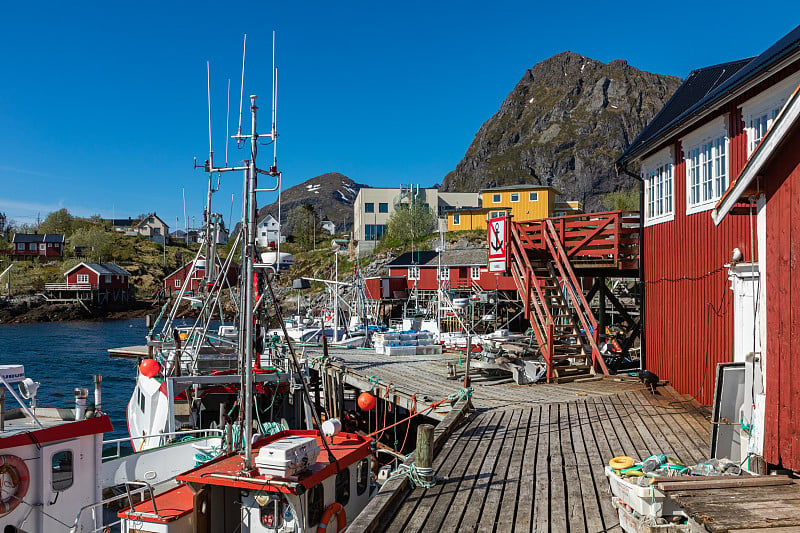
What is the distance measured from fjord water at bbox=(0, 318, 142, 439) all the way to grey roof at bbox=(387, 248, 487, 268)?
2723 centimetres

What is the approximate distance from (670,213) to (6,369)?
14.9 m

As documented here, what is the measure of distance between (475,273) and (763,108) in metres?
47.3

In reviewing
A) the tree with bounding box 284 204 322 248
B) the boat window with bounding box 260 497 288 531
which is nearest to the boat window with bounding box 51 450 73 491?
the boat window with bounding box 260 497 288 531

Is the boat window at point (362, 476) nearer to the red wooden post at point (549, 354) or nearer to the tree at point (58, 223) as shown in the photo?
the red wooden post at point (549, 354)

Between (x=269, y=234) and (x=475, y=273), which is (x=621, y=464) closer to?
(x=475, y=273)

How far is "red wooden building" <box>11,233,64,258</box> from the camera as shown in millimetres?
109875

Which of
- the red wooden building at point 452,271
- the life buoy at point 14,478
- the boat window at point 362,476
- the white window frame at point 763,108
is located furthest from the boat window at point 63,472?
the red wooden building at point 452,271

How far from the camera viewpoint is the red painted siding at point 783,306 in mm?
7207

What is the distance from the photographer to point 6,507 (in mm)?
9281

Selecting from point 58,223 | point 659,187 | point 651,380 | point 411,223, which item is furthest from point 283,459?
point 58,223

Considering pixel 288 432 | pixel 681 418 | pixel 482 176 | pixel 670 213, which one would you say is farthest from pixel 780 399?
pixel 482 176

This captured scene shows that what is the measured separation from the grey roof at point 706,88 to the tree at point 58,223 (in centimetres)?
13736

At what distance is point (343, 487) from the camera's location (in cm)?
1031

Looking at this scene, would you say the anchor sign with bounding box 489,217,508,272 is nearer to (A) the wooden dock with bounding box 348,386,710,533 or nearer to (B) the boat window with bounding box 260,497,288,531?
(A) the wooden dock with bounding box 348,386,710,533
